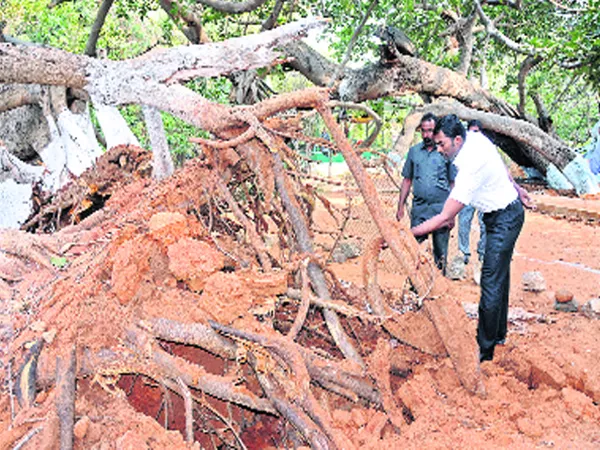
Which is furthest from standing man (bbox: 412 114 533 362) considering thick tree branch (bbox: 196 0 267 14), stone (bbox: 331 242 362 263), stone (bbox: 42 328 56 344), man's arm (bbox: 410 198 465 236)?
thick tree branch (bbox: 196 0 267 14)

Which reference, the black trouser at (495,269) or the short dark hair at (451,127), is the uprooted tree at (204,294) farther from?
the short dark hair at (451,127)

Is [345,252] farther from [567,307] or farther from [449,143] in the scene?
[449,143]

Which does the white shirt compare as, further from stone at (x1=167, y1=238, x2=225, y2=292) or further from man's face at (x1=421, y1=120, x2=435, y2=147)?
stone at (x1=167, y1=238, x2=225, y2=292)

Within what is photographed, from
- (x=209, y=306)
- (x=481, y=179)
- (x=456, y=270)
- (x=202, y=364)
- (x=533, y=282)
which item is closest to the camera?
(x=209, y=306)

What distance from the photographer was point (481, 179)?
10.0ft

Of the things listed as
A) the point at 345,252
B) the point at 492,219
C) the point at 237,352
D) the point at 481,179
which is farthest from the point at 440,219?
the point at 345,252

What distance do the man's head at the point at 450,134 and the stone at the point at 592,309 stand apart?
2090 mm

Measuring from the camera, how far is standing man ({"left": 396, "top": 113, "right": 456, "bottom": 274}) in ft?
14.9

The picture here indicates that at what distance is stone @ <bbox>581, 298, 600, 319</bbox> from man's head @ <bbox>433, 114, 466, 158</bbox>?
6.86ft

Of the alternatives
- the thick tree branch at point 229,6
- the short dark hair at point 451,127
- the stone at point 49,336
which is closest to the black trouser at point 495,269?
the short dark hair at point 451,127

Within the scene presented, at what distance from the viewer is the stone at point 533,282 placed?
5082mm

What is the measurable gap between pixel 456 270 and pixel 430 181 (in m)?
1.65

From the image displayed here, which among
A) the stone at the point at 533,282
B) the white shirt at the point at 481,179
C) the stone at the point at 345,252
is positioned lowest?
the stone at the point at 345,252

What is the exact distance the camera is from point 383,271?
637 cm
